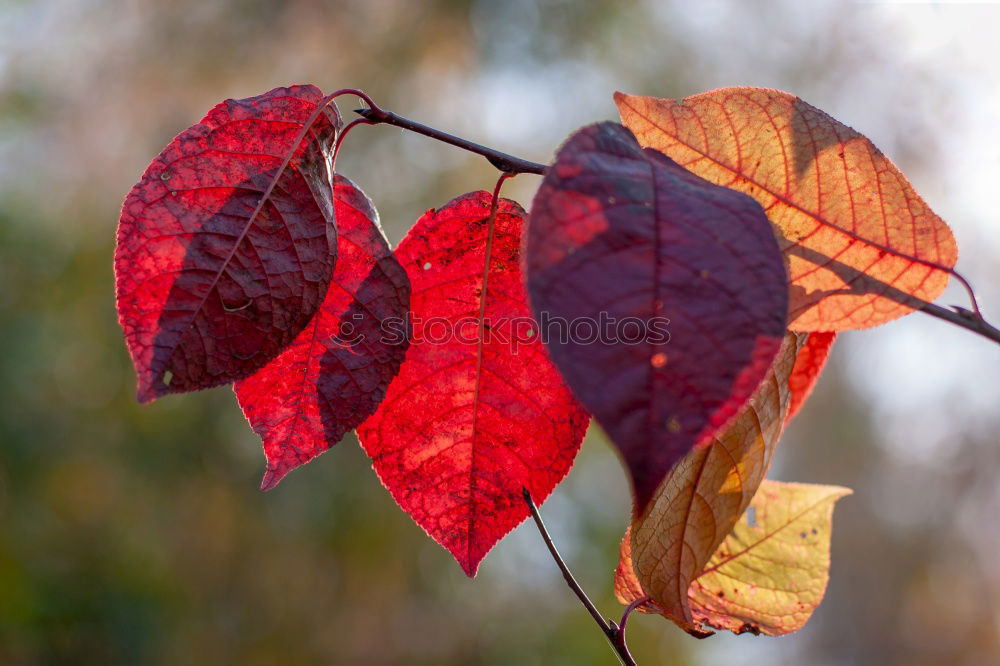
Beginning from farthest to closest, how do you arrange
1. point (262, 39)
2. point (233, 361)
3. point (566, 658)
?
1. point (262, 39)
2. point (566, 658)
3. point (233, 361)

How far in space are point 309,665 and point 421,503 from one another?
4.52 m

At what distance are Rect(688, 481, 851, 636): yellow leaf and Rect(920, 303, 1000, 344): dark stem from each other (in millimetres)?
226

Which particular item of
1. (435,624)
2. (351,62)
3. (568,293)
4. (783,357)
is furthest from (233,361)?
(351,62)

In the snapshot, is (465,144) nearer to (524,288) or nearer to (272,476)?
(524,288)

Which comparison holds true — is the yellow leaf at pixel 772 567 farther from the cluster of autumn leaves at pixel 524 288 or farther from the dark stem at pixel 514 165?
the dark stem at pixel 514 165

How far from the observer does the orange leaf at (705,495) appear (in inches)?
16.7

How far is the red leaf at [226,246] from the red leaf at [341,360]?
4 cm

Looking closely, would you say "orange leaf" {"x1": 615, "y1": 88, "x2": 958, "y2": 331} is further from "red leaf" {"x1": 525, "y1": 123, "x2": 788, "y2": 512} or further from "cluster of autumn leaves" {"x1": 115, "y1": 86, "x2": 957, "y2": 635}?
"red leaf" {"x1": 525, "y1": 123, "x2": 788, "y2": 512}

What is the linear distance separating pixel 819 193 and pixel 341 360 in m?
0.29

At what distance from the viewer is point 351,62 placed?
5.64 metres

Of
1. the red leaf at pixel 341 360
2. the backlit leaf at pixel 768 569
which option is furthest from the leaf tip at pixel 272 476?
the backlit leaf at pixel 768 569

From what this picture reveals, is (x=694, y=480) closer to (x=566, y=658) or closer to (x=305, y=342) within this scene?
(x=305, y=342)

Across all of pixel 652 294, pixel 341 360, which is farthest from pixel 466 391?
pixel 652 294

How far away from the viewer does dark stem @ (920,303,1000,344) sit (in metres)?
0.37
